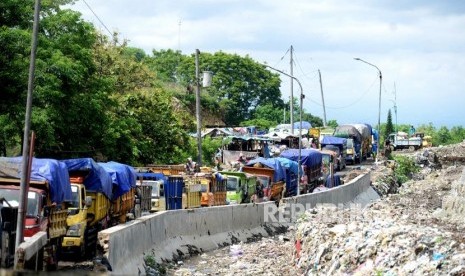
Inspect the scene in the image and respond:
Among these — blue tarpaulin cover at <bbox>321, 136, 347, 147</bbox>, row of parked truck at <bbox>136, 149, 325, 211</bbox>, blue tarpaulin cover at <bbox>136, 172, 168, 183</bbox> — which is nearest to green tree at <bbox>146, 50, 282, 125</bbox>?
blue tarpaulin cover at <bbox>321, 136, 347, 147</bbox>

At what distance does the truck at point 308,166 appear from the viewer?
46.6 m

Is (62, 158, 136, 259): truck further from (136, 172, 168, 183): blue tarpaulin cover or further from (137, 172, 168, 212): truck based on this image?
(136, 172, 168, 183): blue tarpaulin cover

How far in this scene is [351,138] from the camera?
69125 mm

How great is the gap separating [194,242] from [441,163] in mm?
65775

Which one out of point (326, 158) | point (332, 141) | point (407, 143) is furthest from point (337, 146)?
point (407, 143)

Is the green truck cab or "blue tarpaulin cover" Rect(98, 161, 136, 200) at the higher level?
"blue tarpaulin cover" Rect(98, 161, 136, 200)

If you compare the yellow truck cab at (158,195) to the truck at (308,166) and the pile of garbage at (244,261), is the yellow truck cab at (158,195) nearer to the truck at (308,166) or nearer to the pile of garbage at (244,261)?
the pile of garbage at (244,261)

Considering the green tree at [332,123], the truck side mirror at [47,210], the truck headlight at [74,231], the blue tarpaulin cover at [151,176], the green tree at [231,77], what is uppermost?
the green tree at [231,77]

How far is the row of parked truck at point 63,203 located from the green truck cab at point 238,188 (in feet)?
29.5

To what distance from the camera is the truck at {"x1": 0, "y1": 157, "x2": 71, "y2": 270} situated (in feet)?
51.9

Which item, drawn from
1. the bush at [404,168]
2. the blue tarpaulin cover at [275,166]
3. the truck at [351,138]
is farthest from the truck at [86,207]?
the truck at [351,138]

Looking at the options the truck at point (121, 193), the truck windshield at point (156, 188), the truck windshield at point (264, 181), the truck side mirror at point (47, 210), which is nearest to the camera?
the truck side mirror at point (47, 210)

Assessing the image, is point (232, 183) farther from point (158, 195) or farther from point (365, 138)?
point (365, 138)

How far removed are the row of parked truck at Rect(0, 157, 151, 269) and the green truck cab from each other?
8.99m
